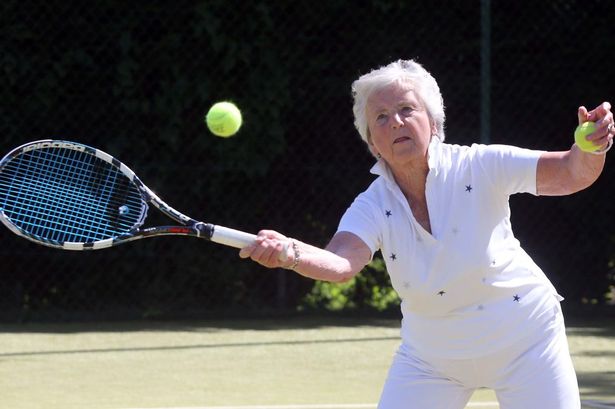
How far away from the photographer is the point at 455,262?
3449mm

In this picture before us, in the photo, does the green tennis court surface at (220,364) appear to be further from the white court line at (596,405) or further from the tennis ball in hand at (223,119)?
the tennis ball in hand at (223,119)

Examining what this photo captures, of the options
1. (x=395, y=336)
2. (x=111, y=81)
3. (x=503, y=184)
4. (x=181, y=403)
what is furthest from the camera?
(x=111, y=81)

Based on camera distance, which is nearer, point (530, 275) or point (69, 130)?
point (530, 275)

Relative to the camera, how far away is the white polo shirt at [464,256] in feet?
11.3

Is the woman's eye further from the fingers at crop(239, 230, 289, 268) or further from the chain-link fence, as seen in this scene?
the chain-link fence

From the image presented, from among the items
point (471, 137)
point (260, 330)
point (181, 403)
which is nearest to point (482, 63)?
point (471, 137)

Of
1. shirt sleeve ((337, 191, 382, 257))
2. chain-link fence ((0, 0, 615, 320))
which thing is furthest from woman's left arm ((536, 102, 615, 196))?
chain-link fence ((0, 0, 615, 320))

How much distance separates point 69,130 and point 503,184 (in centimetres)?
466

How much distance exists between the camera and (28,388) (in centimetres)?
560

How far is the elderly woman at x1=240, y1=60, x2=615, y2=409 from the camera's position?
3.43 metres

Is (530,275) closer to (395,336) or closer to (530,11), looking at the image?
(395,336)

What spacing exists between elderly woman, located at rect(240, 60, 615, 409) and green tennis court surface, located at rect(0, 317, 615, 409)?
5.56 feet

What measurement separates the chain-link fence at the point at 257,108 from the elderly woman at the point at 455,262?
13.7 feet

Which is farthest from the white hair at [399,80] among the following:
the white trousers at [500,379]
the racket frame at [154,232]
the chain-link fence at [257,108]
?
the chain-link fence at [257,108]
